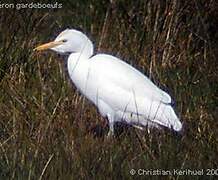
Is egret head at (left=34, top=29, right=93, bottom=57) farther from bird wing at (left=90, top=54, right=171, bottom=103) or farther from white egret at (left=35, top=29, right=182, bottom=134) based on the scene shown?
bird wing at (left=90, top=54, right=171, bottom=103)

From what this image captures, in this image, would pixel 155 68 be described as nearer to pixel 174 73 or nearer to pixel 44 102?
pixel 174 73

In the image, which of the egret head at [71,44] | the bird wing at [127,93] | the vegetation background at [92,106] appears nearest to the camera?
the vegetation background at [92,106]

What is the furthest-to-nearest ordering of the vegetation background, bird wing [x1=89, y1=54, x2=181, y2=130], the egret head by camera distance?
the egret head < bird wing [x1=89, y1=54, x2=181, y2=130] < the vegetation background

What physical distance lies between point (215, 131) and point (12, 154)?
1298 millimetres

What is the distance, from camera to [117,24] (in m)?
8.30

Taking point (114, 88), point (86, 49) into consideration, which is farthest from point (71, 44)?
point (114, 88)

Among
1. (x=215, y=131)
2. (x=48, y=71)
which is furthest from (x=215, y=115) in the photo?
(x=48, y=71)

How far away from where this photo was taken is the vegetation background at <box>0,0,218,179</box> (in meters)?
5.64

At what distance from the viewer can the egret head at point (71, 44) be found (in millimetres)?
6594

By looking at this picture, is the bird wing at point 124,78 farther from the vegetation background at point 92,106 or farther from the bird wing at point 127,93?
the vegetation background at point 92,106

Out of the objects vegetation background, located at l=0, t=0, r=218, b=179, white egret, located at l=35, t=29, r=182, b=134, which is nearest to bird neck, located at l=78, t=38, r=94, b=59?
white egret, located at l=35, t=29, r=182, b=134

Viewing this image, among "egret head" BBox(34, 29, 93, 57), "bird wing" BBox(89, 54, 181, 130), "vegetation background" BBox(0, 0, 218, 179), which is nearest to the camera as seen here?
"vegetation background" BBox(0, 0, 218, 179)

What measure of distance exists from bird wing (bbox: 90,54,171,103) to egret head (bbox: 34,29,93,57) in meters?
0.12

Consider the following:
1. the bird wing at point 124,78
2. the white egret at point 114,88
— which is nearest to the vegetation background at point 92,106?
the white egret at point 114,88
